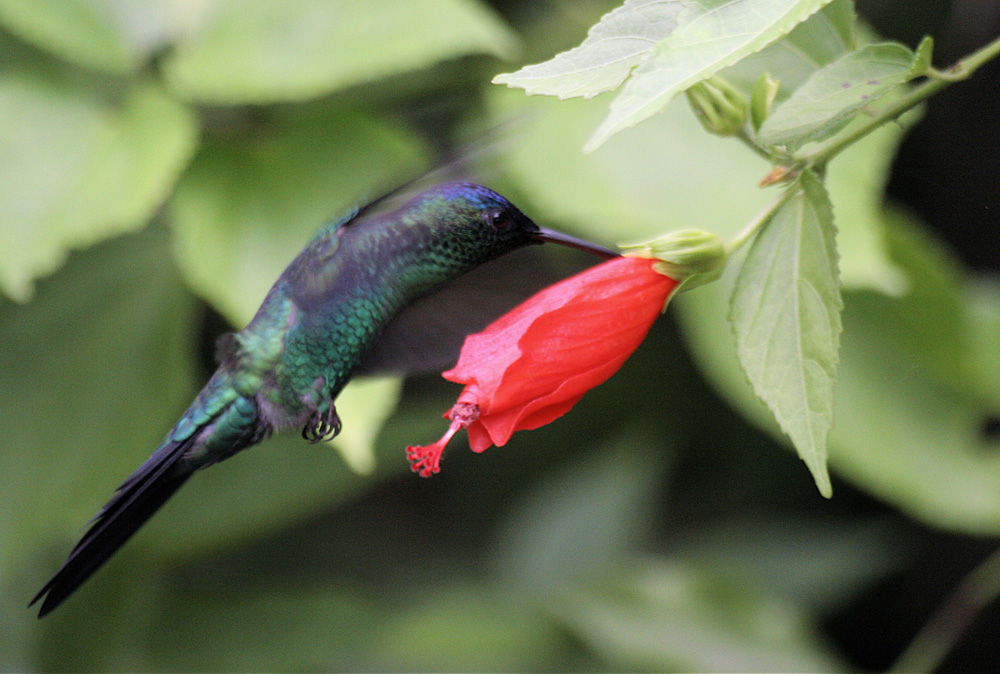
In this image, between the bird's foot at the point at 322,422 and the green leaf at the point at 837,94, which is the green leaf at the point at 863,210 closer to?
the green leaf at the point at 837,94

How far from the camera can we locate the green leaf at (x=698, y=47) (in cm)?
28

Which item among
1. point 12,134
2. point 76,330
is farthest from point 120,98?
point 76,330

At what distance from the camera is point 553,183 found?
92 cm

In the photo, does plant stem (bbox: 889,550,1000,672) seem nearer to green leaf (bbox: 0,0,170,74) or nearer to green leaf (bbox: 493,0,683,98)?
green leaf (bbox: 493,0,683,98)

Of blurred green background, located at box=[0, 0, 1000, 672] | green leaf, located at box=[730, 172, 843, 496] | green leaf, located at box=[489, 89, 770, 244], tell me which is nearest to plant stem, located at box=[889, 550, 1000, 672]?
blurred green background, located at box=[0, 0, 1000, 672]

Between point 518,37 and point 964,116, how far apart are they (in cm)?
57

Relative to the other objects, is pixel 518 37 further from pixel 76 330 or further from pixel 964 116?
pixel 76 330

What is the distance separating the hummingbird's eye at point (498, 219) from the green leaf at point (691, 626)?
2.46ft

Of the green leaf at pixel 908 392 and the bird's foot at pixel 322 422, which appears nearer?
the bird's foot at pixel 322 422

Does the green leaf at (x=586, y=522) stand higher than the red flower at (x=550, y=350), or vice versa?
the red flower at (x=550, y=350)

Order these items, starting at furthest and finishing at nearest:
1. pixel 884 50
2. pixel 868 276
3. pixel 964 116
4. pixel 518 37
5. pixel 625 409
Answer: pixel 625 409 → pixel 518 37 → pixel 964 116 → pixel 868 276 → pixel 884 50

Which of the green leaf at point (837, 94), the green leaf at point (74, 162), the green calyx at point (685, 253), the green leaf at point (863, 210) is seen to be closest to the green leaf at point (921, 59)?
Result: the green leaf at point (837, 94)

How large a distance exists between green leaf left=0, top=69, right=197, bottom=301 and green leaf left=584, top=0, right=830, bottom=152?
1.82 feet

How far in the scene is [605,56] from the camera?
13.3 inches
